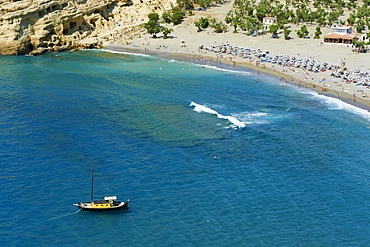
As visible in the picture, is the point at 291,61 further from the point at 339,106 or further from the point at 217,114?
the point at 217,114

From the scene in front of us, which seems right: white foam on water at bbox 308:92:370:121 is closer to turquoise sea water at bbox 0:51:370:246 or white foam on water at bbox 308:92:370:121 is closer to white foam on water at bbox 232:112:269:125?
turquoise sea water at bbox 0:51:370:246

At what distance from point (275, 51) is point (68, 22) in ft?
196

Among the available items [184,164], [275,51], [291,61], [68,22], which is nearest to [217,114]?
[184,164]

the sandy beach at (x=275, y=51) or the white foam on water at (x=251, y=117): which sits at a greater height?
the sandy beach at (x=275, y=51)

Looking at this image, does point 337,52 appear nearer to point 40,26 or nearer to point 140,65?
point 140,65

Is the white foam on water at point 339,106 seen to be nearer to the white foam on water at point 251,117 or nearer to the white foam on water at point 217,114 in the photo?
the white foam on water at point 251,117

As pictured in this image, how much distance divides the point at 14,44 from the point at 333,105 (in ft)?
275

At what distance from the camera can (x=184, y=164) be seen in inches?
1906

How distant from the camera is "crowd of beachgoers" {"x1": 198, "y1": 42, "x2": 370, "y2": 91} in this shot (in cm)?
8144

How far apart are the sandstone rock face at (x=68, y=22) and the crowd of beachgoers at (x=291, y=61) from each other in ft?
99.3

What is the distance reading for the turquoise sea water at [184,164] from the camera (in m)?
36.6

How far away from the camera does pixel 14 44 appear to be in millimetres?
112562

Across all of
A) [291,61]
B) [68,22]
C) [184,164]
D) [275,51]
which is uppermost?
[68,22]

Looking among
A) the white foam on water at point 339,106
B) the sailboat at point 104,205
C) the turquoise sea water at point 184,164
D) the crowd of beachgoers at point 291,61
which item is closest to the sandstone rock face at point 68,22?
the crowd of beachgoers at point 291,61
